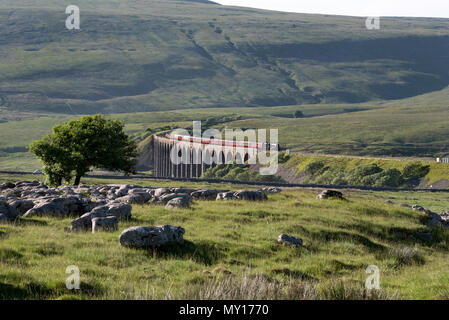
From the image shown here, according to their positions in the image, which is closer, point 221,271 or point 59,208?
point 221,271

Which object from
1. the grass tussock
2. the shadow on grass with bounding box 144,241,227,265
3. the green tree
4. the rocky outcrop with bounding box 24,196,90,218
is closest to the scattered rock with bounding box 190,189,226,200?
the rocky outcrop with bounding box 24,196,90,218

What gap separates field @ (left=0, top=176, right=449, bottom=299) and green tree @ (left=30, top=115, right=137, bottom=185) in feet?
88.0

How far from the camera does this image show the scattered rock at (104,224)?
22422 mm

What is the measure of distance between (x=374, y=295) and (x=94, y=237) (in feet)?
37.7

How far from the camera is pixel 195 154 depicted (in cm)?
15050

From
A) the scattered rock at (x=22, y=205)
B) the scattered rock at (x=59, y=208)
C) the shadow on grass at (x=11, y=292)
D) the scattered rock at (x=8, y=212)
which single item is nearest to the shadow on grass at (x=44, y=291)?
the shadow on grass at (x=11, y=292)

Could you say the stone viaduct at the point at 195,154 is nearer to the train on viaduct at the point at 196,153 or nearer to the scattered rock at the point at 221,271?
the train on viaduct at the point at 196,153

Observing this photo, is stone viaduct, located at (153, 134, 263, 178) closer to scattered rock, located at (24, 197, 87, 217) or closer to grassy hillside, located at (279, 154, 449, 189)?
grassy hillside, located at (279, 154, 449, 189)

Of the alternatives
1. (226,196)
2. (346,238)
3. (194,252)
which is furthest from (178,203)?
(194,252)

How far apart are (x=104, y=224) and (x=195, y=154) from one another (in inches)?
5040

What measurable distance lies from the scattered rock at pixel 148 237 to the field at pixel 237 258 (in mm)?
397

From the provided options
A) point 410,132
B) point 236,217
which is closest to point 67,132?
point 236,217

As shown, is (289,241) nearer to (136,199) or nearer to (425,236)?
(425,236)

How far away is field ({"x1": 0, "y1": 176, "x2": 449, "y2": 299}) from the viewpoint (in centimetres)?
1379
